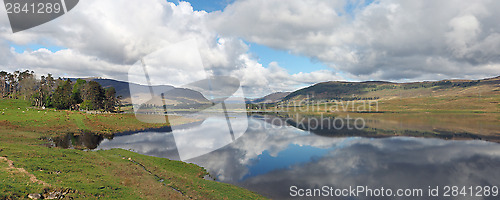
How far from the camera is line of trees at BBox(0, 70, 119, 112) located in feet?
356

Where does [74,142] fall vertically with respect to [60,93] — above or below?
below

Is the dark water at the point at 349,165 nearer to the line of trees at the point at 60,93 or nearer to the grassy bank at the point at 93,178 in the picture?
the grassy bank at the point at 93,178

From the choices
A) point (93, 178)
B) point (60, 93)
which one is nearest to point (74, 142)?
point (93, 178)

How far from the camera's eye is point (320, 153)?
56125 millimetres

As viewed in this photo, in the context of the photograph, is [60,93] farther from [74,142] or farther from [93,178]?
[93,178]

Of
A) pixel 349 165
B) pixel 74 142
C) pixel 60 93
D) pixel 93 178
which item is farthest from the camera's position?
pixel 60 93

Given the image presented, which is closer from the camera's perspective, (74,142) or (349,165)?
(349,165)

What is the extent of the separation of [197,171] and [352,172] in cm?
3021

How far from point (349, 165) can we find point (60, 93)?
453ft

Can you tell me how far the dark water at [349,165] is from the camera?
33938 millimetres

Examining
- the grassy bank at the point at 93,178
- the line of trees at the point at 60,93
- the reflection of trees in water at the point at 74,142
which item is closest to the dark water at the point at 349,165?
the reflection of trees in water at the point at 74,142

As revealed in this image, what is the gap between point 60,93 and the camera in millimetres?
107688

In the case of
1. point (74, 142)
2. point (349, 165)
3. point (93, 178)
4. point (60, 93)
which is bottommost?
point (349, 165)

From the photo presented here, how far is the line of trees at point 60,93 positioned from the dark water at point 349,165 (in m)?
85.0
